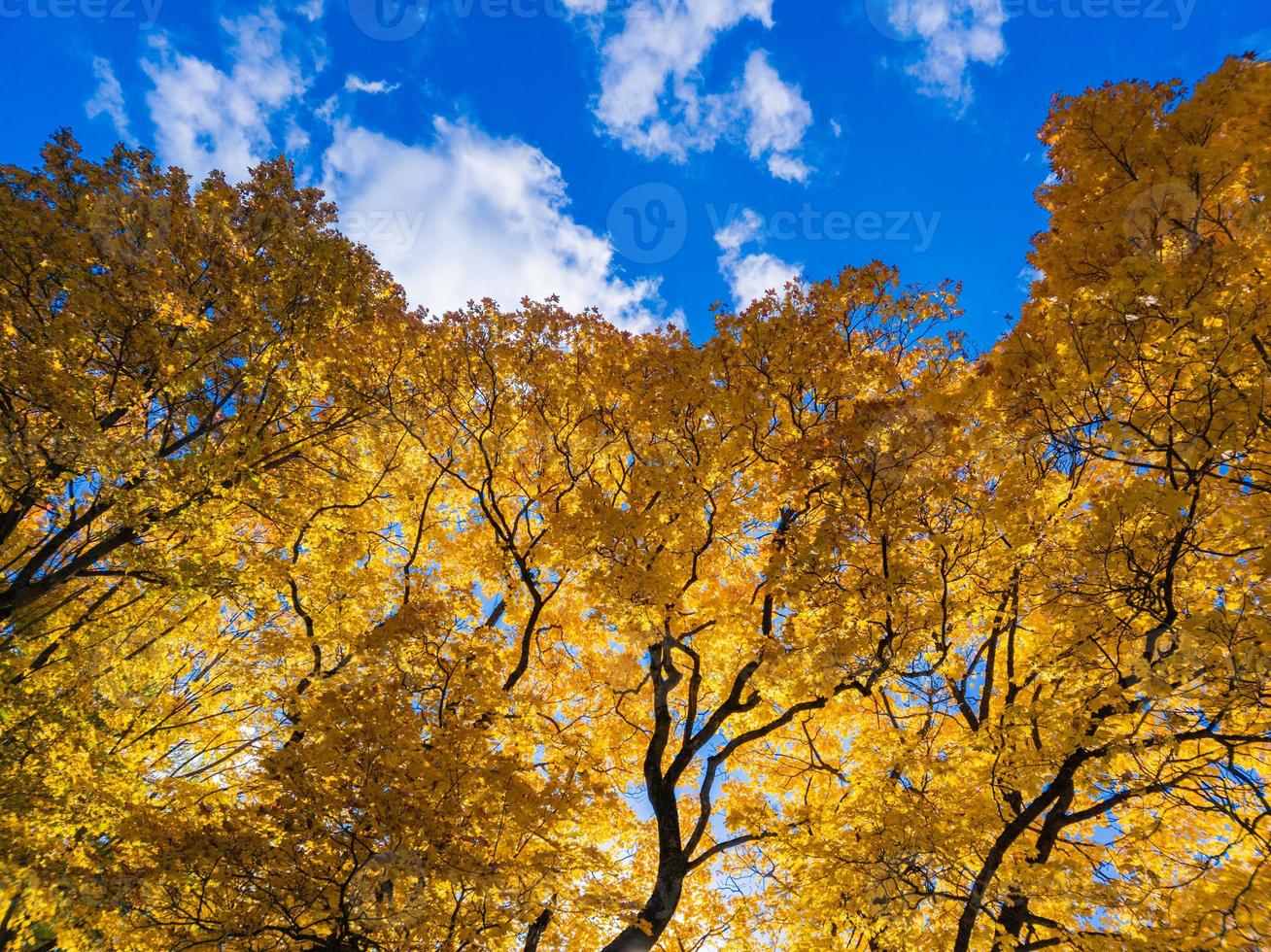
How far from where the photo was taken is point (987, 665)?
8.92 meters

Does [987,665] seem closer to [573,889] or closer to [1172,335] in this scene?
[1172,335]

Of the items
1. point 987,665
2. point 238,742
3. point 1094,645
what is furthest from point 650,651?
point 238,742

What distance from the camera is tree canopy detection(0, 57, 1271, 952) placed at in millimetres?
5887

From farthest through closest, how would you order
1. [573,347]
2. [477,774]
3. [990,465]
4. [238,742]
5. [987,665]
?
[238,742] → [573,347] → [987,665] → [990,465] → [477,774]

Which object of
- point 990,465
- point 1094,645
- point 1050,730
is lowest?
point 1050,730

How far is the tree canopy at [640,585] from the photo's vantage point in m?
5.89

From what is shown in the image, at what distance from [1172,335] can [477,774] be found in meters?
8.65

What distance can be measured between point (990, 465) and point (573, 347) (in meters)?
7.44

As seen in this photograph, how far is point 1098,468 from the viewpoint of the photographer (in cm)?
878

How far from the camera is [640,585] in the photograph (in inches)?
332

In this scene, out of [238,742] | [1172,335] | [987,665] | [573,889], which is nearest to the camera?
[1172,335]

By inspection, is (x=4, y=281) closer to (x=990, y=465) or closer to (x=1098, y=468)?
(x=990, y=465)

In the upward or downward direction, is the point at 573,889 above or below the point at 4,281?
below

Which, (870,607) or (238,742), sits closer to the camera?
(870,607)
